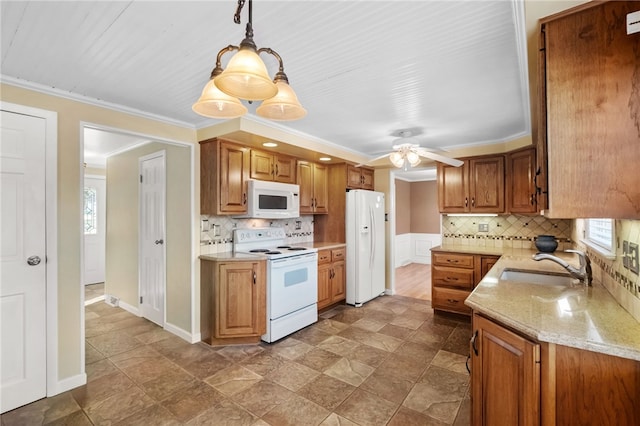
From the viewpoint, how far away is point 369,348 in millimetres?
3004

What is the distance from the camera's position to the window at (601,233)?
1.85m

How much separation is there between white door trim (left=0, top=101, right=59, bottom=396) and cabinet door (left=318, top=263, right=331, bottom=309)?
260 centimetres

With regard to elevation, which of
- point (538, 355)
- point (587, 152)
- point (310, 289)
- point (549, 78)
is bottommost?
point (310, 289)

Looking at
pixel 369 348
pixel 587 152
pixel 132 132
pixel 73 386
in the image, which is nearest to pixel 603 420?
pixel 587 152

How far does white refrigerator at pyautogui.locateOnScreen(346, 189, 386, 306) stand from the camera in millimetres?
4348

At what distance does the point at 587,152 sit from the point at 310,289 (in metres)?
2.95

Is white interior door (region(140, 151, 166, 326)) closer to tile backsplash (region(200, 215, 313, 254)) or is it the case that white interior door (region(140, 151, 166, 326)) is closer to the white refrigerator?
tile backsplash (region(200, 215, 313, 254))

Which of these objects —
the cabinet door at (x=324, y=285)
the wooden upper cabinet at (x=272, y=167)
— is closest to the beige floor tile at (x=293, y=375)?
the cabinet door at (x=324, y=285)

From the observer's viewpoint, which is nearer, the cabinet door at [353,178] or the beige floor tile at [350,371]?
the beige floor tile at [350,371]

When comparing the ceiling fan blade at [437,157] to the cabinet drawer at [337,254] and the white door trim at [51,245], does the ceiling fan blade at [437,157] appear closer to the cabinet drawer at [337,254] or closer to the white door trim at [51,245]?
the cabinet drawer at [337,254]

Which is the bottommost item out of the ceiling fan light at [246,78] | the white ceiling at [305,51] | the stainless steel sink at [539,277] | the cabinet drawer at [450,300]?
the cabinet drawer at [450,300]

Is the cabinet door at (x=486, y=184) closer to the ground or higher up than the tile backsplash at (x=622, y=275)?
higher up

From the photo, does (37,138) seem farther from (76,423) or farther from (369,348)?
(369,348)

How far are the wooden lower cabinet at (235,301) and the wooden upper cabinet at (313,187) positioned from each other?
53.1 inches
